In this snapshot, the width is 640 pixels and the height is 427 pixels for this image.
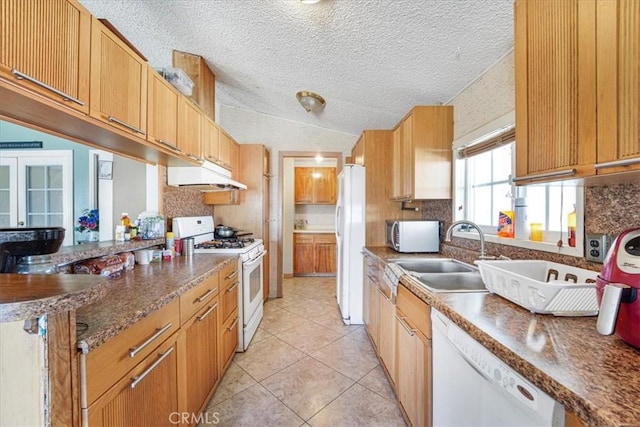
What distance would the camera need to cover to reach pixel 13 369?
0.63 metres

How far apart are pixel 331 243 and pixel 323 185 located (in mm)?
1174

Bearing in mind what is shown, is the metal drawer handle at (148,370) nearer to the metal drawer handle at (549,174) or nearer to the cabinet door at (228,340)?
the cabinet door at (228,340)

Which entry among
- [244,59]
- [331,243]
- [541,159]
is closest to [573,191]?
[541,159]

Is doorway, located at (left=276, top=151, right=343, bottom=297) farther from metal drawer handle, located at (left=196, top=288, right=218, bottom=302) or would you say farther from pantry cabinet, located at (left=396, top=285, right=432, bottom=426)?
pantry cabinet, located at (left=396, top=285, right=432, bottom=426)

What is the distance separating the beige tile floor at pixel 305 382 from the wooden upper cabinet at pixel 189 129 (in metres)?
1.75

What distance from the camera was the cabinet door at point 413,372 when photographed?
4.04 feet

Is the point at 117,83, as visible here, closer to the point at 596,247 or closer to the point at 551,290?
the point at 551,290

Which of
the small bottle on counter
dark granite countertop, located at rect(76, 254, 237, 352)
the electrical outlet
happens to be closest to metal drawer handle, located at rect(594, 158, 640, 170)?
the electrical outlet

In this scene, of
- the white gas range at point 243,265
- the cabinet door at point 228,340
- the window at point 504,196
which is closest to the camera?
the window at point 504,196

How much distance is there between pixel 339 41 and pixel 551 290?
1.84 m

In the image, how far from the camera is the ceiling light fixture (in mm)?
2830

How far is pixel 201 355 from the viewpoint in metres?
1.54

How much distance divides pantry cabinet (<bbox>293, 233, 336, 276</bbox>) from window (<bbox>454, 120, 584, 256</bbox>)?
3079mm

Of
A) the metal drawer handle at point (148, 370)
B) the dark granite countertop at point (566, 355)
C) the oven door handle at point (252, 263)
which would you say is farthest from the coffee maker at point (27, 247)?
the dark granite countertop at point (566, 355)
